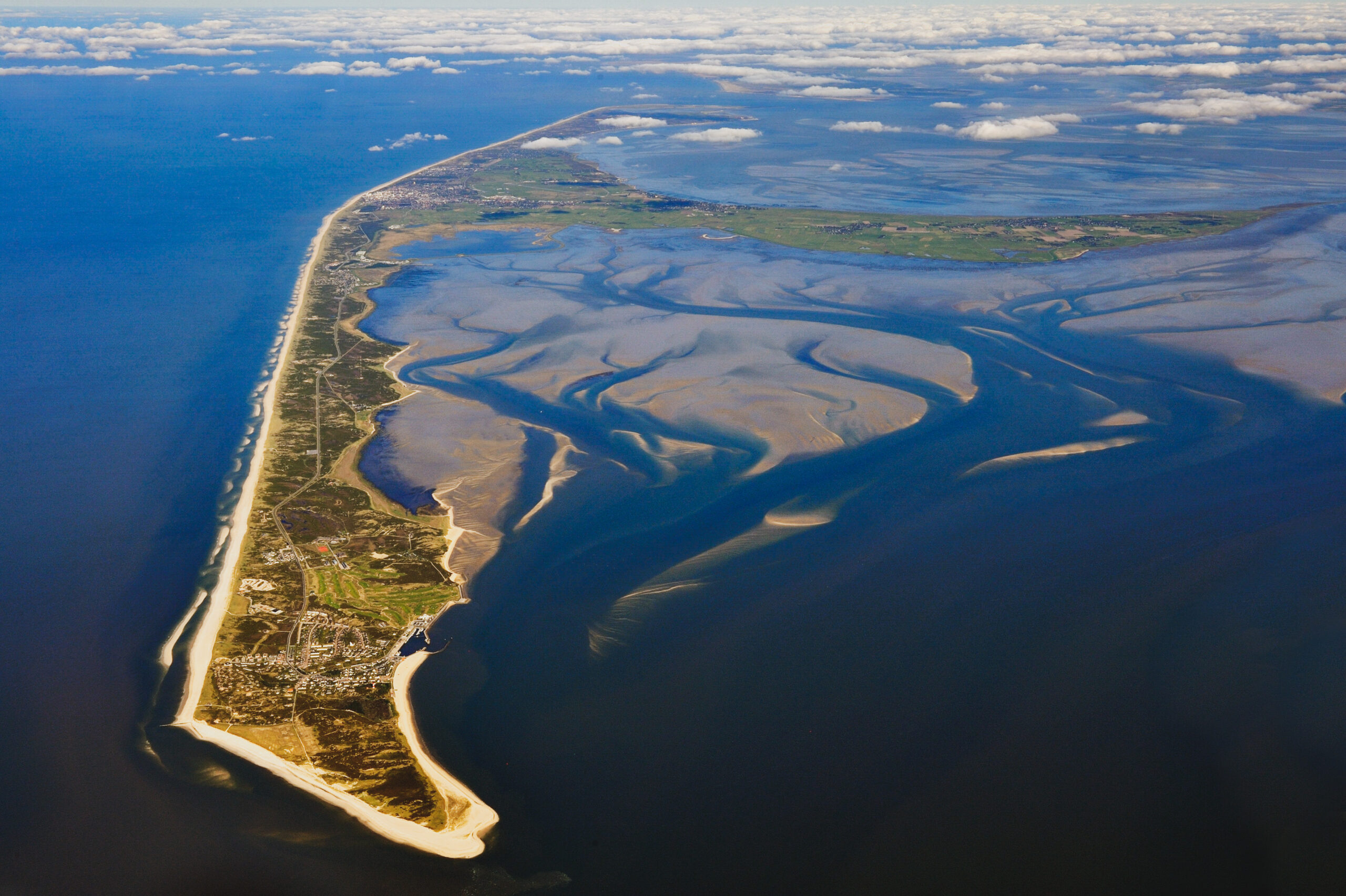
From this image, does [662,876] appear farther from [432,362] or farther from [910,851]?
[432,362]

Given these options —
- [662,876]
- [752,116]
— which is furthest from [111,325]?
[752,116]

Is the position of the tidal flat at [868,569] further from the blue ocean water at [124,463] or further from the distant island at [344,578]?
the blue ocean water at [124,463]

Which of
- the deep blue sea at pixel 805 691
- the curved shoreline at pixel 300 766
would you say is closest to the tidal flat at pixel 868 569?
the deep blue sea at pixel 805 691

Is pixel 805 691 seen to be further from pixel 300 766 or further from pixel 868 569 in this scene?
pixel 300 766

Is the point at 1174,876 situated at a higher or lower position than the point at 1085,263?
lower

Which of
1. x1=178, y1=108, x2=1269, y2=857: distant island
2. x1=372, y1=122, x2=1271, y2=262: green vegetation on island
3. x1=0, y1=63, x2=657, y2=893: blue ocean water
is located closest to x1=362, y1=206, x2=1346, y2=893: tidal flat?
x1=178, y1=108, x2=1269, y2=857: distant island

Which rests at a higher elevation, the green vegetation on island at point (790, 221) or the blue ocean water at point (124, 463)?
the green vegetation on island at point (790, 221)

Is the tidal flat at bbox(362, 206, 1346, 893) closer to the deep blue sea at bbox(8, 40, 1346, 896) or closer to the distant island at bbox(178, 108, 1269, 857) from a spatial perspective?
the deep blue sea at bbox(8, 40, 1346, 896)
